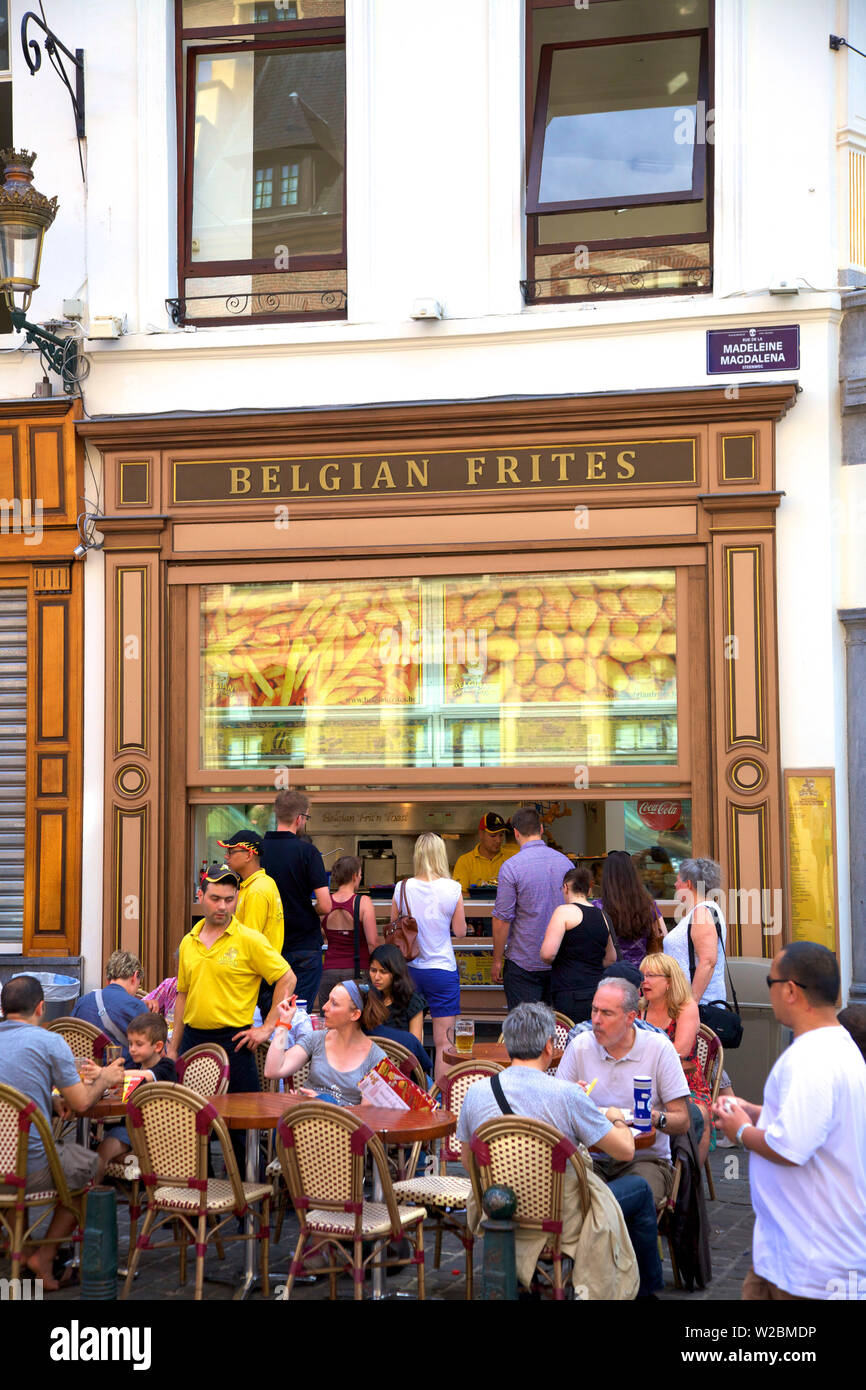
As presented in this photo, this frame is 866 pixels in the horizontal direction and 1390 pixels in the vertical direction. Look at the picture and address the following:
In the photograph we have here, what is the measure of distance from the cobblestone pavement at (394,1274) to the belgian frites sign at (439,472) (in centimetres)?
503

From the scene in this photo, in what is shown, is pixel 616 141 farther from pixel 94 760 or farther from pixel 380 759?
pixel 94 760

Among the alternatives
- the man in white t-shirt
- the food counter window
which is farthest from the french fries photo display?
the man in white t-shirt

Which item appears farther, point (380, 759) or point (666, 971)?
point (380, 759)

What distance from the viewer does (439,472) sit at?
10508 mm

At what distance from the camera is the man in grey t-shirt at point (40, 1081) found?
618 centimetres

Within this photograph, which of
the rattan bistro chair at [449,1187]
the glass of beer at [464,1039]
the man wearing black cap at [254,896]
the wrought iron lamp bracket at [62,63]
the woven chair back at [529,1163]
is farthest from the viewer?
the wrought iron lamp bracket at [62,63]

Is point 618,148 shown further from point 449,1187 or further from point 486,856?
point 449,1187

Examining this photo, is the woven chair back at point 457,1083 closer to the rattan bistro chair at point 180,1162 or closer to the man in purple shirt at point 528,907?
the rattan bistro chair at point 180,1162

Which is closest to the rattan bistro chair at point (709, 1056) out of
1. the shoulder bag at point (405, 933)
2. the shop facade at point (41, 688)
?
the shoulder bag at point (405, 933)

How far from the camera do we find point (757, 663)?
9875mm

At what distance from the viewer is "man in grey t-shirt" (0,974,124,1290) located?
20.3 feet

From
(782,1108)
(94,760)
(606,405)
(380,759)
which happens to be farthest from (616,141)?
(782,1108)
